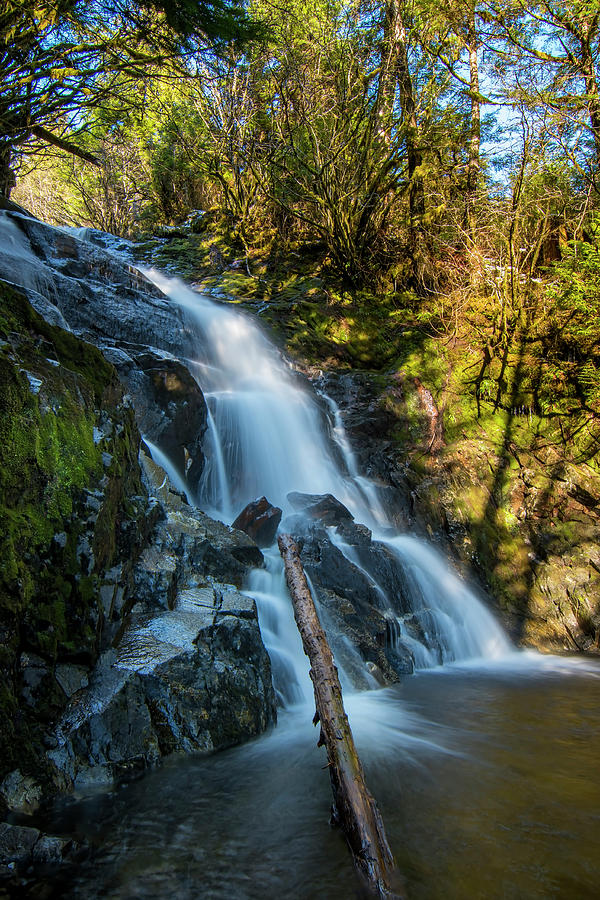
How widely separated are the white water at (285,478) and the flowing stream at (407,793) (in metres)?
0.04

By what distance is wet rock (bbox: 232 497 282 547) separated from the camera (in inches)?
263

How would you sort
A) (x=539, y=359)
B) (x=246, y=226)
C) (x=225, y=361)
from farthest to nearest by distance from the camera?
(x=246, y=226)
(x=225, y=361)
(x=539, y=359)

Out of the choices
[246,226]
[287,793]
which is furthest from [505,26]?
[287,793]

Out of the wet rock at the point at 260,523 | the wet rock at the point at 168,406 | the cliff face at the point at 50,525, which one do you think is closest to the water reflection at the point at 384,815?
the cliff face at the point at 50,525

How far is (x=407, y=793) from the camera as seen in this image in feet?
10.3

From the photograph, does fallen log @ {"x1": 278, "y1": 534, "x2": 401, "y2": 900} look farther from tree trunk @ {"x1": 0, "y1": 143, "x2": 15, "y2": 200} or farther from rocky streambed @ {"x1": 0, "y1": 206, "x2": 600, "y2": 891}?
tree trunk @ {"x1": 0, "y1": 143, "x2": 15, "y2": 200}

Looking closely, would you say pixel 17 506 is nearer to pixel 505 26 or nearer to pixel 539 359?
pixel 539 359

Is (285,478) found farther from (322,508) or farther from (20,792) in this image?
(20,792)

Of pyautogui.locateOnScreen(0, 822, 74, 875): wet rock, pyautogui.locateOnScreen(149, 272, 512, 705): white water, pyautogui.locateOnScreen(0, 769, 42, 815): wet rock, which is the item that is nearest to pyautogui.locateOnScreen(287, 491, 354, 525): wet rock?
pyautogui.locateOnScreen(149, 272, 512, 705): white water

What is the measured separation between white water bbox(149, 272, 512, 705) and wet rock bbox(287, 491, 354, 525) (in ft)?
1.16

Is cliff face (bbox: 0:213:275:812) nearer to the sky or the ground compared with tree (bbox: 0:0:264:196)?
nearer to the ground

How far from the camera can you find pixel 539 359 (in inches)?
377

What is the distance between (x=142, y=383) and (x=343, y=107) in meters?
8.41

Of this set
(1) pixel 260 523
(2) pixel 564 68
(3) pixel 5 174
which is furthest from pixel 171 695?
(2) pixel 564 68
